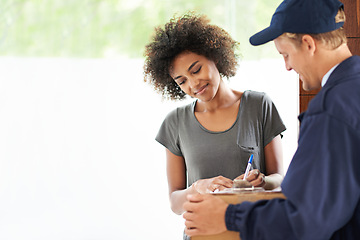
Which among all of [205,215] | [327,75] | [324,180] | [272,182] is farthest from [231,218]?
[272,182]

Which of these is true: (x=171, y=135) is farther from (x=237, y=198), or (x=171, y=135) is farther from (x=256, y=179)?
(x=237, y=198)

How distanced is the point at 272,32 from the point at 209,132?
34.2 inches

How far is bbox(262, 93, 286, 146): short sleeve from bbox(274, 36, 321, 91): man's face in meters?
0.80

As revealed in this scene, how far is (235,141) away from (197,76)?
0.33m

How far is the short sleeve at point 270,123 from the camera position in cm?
192

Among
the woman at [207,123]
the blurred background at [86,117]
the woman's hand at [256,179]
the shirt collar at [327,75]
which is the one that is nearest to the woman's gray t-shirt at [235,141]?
the woman at [207,123]

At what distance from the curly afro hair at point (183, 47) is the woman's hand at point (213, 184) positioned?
640mm

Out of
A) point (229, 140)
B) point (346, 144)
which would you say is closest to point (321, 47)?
point (346, 144)

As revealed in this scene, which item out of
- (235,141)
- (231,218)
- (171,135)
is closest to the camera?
(231,218)

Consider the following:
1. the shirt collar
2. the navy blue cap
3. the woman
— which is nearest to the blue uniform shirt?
the shirt collar

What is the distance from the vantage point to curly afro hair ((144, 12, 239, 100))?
2080 millimetres

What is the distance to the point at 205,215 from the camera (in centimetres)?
112

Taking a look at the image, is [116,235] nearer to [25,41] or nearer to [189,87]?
[25,41]

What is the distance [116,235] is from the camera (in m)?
4.04
